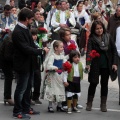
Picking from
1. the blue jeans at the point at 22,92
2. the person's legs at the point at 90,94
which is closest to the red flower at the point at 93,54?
the person's legs at the point at 90,94

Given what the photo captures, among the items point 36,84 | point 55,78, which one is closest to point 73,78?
point 55,78

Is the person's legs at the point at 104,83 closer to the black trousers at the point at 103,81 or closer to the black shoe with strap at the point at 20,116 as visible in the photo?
the black trousers at the point at 103,81

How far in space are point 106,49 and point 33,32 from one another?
1.40m

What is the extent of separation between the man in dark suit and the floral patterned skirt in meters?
0.42

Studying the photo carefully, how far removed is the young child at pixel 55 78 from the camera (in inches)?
348

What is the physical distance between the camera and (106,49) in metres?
9.05

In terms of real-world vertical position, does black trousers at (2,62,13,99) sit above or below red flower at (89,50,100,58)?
below

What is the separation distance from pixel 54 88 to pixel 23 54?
97 cm

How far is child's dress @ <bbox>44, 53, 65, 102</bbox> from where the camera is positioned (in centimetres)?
886

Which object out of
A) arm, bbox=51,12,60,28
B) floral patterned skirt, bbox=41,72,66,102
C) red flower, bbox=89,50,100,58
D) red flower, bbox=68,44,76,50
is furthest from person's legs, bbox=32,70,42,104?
arm, bbox=51,12,60,28

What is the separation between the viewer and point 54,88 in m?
8.88

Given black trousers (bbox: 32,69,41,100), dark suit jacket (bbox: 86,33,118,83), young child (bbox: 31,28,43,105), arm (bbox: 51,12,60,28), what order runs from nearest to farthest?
1. young child (bbox: 31,28,43,105)
2. dark suit jacket (bbox: 86,33,118,83)
3. black trousers (bbox: 32,69,41,100)
4. arm (bbox: 51,12,60,28)

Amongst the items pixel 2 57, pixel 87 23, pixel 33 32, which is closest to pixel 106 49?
pixel 33 32

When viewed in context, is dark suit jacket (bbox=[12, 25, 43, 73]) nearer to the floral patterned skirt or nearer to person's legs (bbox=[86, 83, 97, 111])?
the floral patterned skirt
